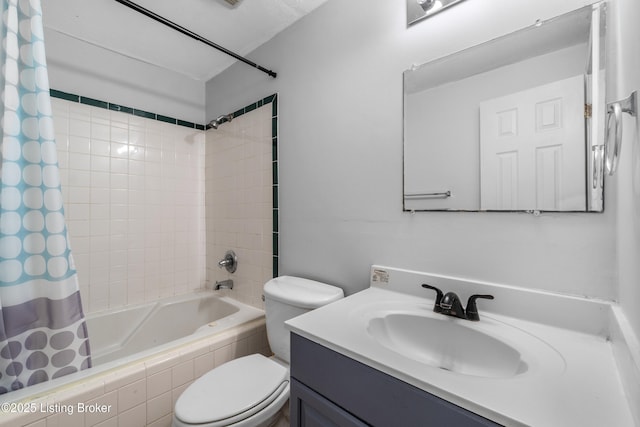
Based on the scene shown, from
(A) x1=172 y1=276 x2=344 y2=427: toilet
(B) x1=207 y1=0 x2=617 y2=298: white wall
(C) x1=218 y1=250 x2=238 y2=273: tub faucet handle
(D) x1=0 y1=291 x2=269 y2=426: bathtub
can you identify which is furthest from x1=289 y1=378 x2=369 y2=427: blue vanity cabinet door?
(C) x1=218 y1=250 x2=238 y2=273: tub faucet handle

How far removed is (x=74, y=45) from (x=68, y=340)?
1769 millimetres

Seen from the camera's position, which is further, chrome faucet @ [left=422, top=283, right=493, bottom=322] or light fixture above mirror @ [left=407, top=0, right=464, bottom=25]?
light fixture above mirror @ [left=407, top=0, right=464, bottom=25]

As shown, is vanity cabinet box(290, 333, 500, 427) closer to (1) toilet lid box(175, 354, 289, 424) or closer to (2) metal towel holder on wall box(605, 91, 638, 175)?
(1) toilet lid box(175, 354, 289, 424)

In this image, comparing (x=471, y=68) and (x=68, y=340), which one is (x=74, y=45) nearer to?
(x=68, y=340)

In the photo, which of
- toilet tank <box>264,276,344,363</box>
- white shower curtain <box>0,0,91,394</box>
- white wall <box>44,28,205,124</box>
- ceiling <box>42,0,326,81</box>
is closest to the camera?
white shower curtain <box>0,0,91,394</box>

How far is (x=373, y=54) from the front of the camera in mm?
1217

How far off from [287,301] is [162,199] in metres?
1.45

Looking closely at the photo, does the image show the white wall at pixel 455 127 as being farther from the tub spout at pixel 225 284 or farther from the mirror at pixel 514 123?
the tub spout at pixel 225 284

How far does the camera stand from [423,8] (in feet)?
3.46

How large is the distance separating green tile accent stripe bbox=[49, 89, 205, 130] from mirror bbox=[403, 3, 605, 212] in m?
1.83

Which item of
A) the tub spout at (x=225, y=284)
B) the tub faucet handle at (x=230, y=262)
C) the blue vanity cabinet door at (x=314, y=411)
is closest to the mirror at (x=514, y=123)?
the blue vanity cabinet door at (x=314, y=411)

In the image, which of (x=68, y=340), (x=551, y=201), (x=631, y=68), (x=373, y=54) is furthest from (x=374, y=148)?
(x=68, y=340)

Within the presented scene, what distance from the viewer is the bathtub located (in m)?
0.95

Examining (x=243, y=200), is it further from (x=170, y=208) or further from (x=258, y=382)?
(x=258, y=382)
